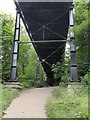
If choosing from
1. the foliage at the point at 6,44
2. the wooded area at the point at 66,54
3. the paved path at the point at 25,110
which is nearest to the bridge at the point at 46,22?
the wooded area at the point at 66,54

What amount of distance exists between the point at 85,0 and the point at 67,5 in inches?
113

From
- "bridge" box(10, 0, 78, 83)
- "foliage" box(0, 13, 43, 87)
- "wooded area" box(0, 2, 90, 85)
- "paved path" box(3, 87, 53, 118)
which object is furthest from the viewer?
"foliage" box(0, 13, 43, 87)

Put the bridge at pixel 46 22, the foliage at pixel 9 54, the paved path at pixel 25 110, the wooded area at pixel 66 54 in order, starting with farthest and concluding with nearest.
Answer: the foliage at pixel 9 54 → the bridge at pixel 46 22 → the wooded area at pixel 66 54 → the paved path at pixel 25 110

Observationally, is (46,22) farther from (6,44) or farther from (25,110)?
(25,110)

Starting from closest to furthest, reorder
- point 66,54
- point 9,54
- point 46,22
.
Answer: point 46,22 → point 9,54 → point 66,54

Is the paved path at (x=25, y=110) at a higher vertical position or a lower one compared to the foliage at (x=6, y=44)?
A: lower

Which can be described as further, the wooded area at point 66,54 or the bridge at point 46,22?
the bridge at point 46,22

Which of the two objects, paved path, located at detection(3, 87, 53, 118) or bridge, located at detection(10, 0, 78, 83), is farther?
Result: bridge, located at detection(10, 0, 78, 83)

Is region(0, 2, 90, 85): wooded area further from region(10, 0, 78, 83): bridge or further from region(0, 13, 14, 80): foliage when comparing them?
region(10, 0, 78, 83): bridge

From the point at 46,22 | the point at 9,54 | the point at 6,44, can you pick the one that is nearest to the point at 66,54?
the point at 9,54

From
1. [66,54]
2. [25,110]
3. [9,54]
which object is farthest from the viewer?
[66,54]

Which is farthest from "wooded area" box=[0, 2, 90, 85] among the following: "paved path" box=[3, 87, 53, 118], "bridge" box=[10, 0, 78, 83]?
"paved path" box=[3, 87, 53, 118]

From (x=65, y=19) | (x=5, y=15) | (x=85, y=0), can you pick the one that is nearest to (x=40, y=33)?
(x=65, y=19)

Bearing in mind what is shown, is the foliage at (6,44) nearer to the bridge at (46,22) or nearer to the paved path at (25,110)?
the bridge at (46,22)
